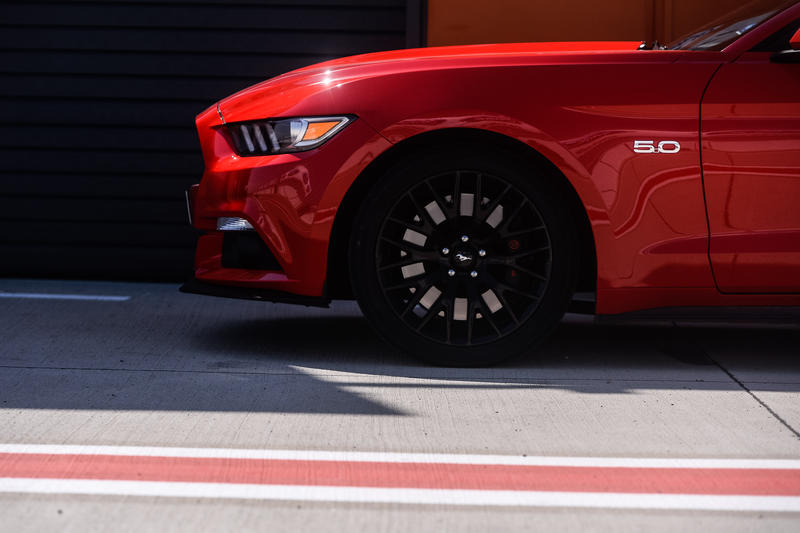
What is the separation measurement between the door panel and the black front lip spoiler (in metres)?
1.54

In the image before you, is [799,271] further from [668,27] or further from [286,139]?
[668,27]

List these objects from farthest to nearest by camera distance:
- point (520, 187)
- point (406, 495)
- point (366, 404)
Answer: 1. point (520, 187)
2. point (366, 404)
3. point (406, 495)

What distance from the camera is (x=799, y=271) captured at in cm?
397

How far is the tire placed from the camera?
4012 millimetres

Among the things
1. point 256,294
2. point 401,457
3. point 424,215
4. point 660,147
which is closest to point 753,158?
point 660,147

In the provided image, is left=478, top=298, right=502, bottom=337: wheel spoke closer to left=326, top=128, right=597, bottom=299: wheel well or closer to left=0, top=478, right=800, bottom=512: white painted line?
left=326, top=128, right=597, bottom=299: wheel well

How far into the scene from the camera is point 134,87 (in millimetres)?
6875

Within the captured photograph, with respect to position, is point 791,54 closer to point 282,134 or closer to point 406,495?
point 282,134

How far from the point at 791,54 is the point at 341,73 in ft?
5.57

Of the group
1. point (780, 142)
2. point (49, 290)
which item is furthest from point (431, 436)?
point (49, 290)

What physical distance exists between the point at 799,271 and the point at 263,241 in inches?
81.0

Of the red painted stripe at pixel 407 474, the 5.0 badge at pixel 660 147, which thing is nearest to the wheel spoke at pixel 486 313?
the 5.0 badge at pixel 660 147

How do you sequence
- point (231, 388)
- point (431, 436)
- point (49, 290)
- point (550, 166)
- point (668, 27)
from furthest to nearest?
point (668, 27), point (49, 290), point (550, 166), point (231, 388), point (431, 436)

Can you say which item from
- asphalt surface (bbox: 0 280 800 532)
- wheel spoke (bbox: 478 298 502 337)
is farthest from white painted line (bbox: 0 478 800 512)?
wheel spoke (bbox: 478 298 502 337)
